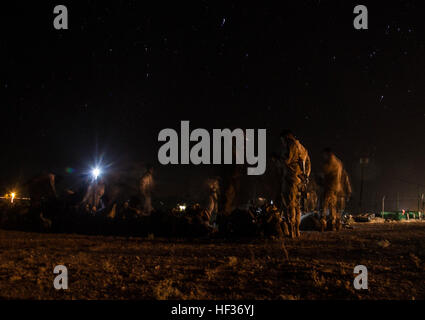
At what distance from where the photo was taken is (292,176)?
9.67m

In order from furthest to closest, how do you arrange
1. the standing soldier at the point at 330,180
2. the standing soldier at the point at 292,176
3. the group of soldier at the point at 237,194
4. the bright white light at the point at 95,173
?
the bright white light at the point at 95,173
the standing soldier at the point at 330,180
the group of soldier at the point at 237,194
the standing soldier at the point at 292,176

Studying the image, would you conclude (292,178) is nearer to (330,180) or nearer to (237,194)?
(237,194)

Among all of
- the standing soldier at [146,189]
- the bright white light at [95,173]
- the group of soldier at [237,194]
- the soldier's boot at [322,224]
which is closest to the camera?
the group of soldier at [237,194]

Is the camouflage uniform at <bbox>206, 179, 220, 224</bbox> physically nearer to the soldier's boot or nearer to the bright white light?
the soldier's boot

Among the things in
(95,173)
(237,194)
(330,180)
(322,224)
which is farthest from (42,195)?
(330,180)

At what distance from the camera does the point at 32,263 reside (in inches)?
221

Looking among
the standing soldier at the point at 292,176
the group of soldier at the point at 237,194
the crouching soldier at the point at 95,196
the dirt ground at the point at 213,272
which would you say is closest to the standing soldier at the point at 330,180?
the group of soldier at the point at 237,194

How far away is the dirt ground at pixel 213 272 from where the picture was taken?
3.84 meters

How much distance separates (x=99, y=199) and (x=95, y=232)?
8.23 feet

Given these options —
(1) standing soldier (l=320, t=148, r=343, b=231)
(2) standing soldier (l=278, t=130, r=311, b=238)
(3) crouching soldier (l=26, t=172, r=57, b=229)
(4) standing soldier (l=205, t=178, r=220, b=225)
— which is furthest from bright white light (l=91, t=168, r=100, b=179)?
(1) standing soldier (l=320, t=148, r=343, b=231)

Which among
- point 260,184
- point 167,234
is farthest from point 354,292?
point 260,184

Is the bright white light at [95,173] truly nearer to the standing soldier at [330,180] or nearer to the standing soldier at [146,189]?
the standing soldier at [146,189]

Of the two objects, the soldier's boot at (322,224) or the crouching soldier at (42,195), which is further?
the soldier's boot at (322,224)

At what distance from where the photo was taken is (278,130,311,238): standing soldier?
967 centimetres
